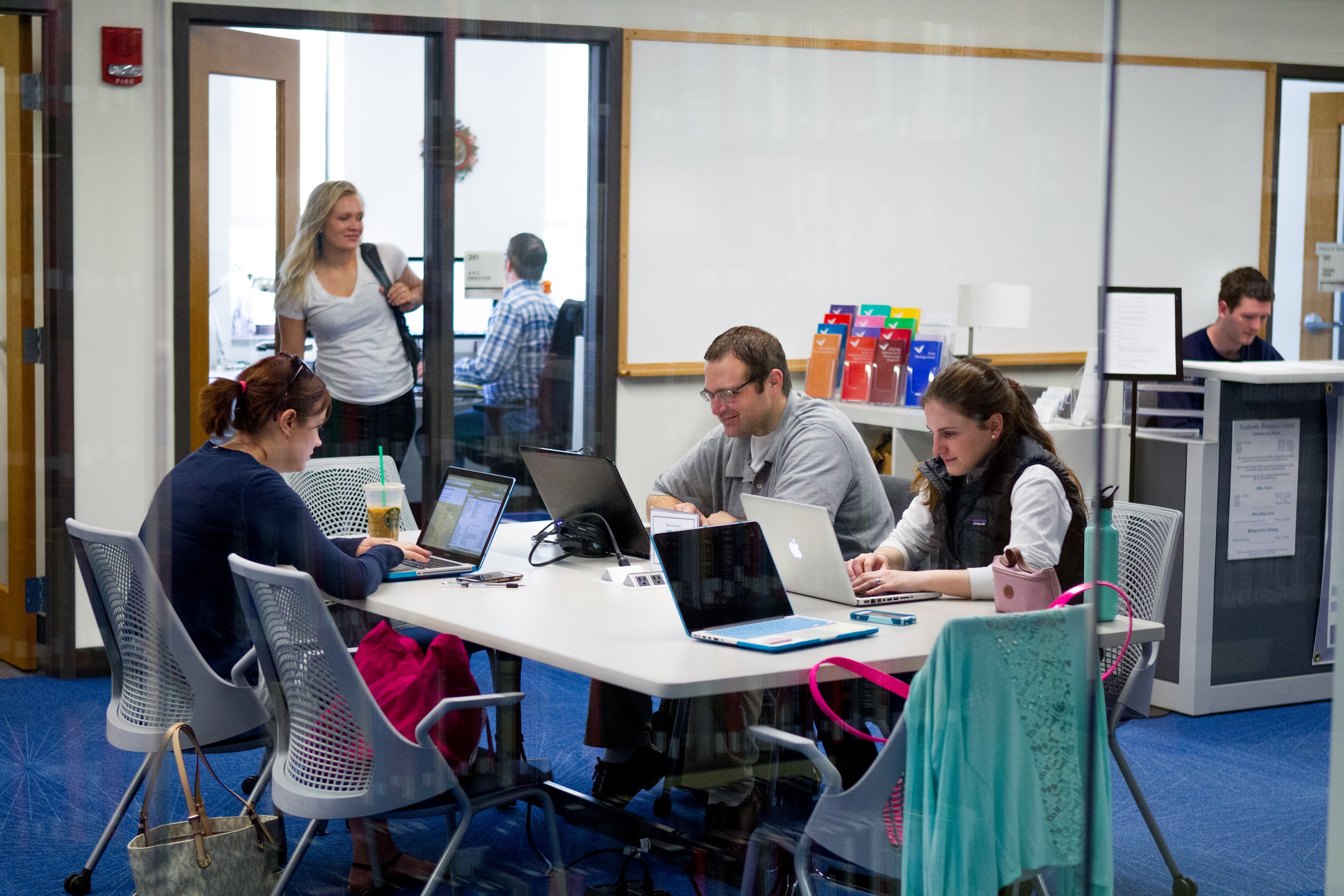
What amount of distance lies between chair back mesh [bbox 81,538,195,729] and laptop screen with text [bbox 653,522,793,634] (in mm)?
1000

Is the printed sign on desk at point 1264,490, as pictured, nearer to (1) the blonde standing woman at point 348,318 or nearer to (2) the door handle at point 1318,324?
(2) the door handle at point 1318,324

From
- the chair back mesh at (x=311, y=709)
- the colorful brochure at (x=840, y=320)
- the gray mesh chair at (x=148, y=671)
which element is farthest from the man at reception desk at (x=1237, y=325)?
the gray mesh chair at (x=148, y=671)

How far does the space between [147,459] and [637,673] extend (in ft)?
5.30

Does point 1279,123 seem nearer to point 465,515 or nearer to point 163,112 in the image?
point 465,515

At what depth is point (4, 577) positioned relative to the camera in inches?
118

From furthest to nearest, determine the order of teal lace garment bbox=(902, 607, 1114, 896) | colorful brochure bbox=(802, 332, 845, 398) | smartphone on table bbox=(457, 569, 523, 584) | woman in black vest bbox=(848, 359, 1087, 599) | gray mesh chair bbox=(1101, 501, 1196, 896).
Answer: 1. colorful brochure bbox=(802, 332, 845, 398)
2. smartphone on table bbox=(457, 569, 523, 584)
3. woman in black vest bbox=(848, 359, 1087, 599)
4. gray mesh chair bbox=(1101, 501, 1196, 896)
5. teal lace garment bbox=(902, 607, 1114, 896)

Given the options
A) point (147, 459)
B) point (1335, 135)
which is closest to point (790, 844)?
point (1335, 135)

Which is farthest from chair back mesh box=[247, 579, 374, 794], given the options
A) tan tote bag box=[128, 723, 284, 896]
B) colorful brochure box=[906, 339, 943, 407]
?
colorful brochure box=[906, 339, 943, 407]

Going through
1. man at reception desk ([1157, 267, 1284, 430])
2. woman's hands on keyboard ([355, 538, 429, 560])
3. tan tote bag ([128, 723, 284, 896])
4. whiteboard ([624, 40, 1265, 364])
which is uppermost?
whiteboard ([624, 40, 1265, 364])

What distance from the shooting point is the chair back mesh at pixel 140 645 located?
238 centimetres

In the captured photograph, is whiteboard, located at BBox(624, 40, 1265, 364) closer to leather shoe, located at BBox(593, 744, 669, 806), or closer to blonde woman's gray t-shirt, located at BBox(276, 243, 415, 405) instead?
blonde woman's gray t-shirt, located at BBox(276, 243, 415, 405)

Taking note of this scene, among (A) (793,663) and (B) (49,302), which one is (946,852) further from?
(B) (49,302)

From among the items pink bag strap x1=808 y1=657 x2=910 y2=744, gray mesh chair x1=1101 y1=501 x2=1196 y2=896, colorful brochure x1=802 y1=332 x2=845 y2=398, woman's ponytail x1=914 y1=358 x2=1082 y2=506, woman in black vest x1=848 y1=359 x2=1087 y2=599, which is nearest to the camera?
pink bag strap x1=808 y1=657 x2=910 y2=744

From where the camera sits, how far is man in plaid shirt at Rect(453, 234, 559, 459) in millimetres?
2645
